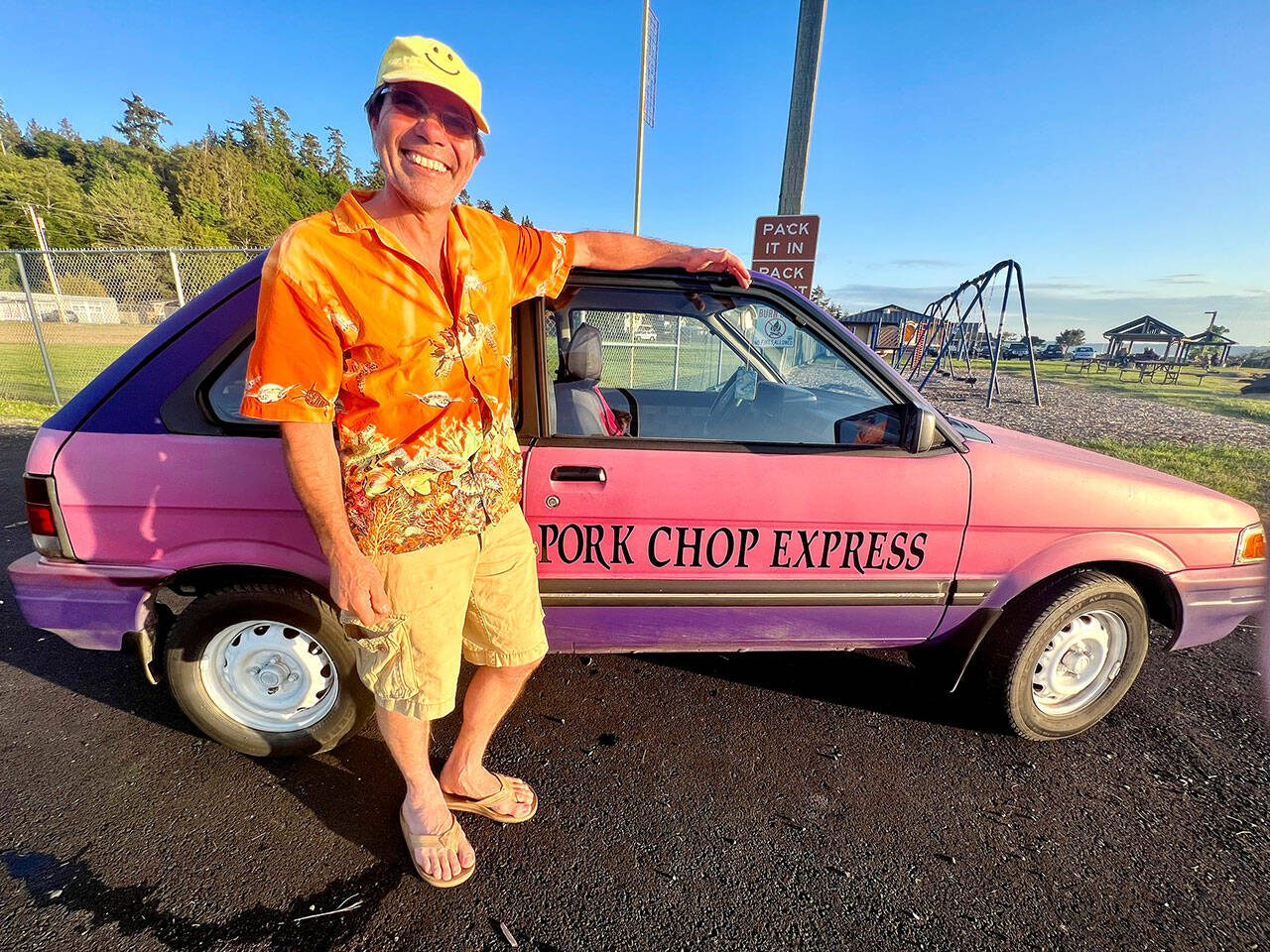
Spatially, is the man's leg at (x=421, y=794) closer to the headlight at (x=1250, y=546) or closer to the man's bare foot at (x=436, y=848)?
the man's bare foot at (x=436, y=848)

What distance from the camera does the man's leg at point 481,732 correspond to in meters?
1.87

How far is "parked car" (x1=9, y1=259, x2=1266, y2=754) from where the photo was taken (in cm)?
190

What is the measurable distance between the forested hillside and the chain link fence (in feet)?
77.5

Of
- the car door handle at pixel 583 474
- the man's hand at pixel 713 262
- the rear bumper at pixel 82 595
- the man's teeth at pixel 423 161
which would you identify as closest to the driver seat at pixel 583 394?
the car door handle at pixel 583 474

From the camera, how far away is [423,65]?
4.15ft

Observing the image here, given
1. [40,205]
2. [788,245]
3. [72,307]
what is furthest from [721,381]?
[40,205]

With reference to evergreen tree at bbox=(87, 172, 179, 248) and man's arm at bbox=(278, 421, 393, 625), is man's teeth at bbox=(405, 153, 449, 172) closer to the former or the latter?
man's arm at bbox=(278, 421, 393, 625)

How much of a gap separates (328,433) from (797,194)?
6.13 m

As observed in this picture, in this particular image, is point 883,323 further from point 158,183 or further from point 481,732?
point 158,183

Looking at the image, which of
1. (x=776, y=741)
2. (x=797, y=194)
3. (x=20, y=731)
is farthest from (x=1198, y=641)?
(x=797, y=194)

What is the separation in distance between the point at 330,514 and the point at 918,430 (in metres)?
1.82

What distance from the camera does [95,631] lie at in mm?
2014

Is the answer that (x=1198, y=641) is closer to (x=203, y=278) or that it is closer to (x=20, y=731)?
(x=20, y=731)

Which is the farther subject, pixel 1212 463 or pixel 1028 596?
pixel 1212 463
